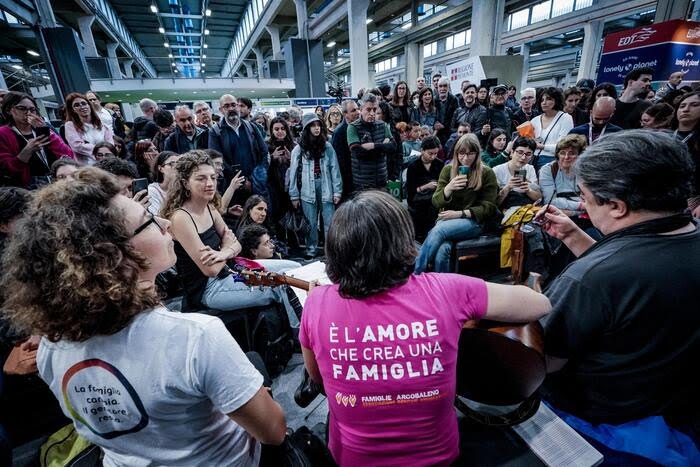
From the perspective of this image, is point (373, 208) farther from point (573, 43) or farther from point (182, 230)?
point (573, 43)

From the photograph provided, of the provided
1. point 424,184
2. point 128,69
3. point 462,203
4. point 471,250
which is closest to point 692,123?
point 462,203

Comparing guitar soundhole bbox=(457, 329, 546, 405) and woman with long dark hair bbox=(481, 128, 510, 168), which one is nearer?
guitar soundhole bbox=(457, 329, 546, 405)

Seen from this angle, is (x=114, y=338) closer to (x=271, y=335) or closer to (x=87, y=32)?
(x=271, y=335)

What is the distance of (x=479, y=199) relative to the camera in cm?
318

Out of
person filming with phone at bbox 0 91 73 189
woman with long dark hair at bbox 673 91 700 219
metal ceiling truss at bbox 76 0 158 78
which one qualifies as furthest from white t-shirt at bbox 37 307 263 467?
metal ceiling truss at bbox 76 0 158 78

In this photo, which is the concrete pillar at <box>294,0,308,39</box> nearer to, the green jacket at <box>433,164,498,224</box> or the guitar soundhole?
the green jacket at <box>433,164,498,224</box>

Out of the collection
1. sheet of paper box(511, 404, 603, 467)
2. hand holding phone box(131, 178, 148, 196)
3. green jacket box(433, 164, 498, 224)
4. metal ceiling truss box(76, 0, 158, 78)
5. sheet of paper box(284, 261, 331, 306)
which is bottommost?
sheet of paper box(511, 404, 603, 467)

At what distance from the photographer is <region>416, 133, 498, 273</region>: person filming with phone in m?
3.06

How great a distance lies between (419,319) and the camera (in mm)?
926

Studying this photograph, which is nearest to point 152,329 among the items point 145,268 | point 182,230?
point 145,268

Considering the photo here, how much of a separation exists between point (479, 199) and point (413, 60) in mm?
15173

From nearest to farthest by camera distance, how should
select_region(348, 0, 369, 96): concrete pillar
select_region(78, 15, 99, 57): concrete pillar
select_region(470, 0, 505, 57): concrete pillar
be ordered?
select_region(470, 0, 505, 57): concrete pillar, select_region(348, 0, 369, 96): concrete pillar, select_region(78, 15, 99, 57): concrete pillar

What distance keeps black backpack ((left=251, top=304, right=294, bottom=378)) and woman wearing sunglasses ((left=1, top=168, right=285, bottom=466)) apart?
132 cm

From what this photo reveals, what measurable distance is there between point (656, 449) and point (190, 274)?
96.9 inches
